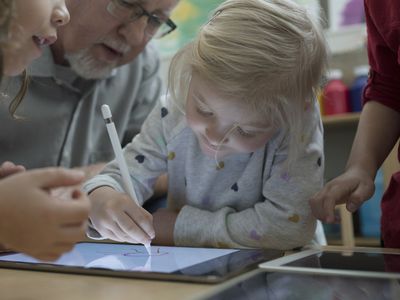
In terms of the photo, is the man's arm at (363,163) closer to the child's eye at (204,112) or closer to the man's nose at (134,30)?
the child's eye at (204,112)

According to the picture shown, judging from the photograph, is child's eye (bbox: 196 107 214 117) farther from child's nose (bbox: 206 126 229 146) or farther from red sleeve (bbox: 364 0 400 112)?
red sleeve (bbox: 364 0 400 112)

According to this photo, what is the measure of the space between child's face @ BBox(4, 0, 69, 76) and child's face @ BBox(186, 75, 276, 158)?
0.24 m

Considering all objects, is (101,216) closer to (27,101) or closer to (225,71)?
(225,71)

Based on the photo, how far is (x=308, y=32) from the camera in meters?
0.75

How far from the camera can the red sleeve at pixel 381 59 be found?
0.81 meters

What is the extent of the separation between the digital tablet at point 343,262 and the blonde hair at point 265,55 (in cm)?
22

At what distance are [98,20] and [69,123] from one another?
0.26 m

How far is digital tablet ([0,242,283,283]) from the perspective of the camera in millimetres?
497

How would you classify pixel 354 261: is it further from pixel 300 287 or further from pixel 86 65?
pixel 86 65

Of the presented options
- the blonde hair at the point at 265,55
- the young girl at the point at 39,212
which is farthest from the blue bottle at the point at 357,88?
the young girl at the point at 39,212

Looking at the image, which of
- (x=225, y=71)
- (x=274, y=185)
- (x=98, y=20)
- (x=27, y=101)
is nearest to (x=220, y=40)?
(x=225, y=71)

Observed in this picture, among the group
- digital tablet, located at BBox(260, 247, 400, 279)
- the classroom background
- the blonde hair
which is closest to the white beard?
the blonde hair

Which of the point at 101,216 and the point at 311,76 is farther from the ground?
the point at 311,76

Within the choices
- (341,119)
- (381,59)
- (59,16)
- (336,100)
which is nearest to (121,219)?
(59,16)
